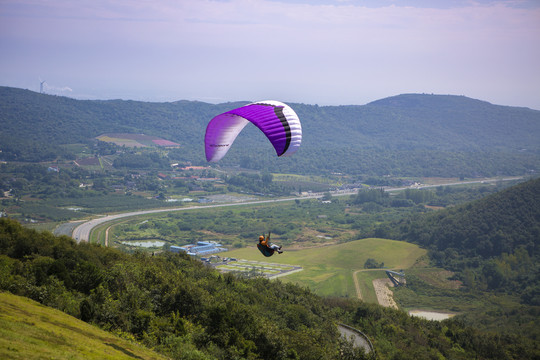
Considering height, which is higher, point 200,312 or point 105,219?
point 200,312

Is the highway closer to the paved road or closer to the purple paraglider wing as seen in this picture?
the paved road

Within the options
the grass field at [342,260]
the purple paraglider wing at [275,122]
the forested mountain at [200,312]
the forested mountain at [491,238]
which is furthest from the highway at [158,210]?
the forested mountain at [491,238]

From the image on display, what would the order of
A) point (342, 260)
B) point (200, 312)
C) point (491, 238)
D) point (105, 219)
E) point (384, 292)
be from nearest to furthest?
1. point (200, 312)
2. point (384, 292)
3. point (342, 260)
4. point (491, 238)
5. point (105, 219)

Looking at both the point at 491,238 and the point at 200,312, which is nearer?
the point at 200,312

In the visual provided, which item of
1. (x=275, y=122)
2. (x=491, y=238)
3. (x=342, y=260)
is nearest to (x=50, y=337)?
(x=275, y=122)

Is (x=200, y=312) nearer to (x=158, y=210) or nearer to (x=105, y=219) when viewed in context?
(x=105, y=219)

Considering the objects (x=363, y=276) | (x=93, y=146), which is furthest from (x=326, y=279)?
(x=93, y=146)

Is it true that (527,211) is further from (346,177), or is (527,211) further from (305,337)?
(346,177)
